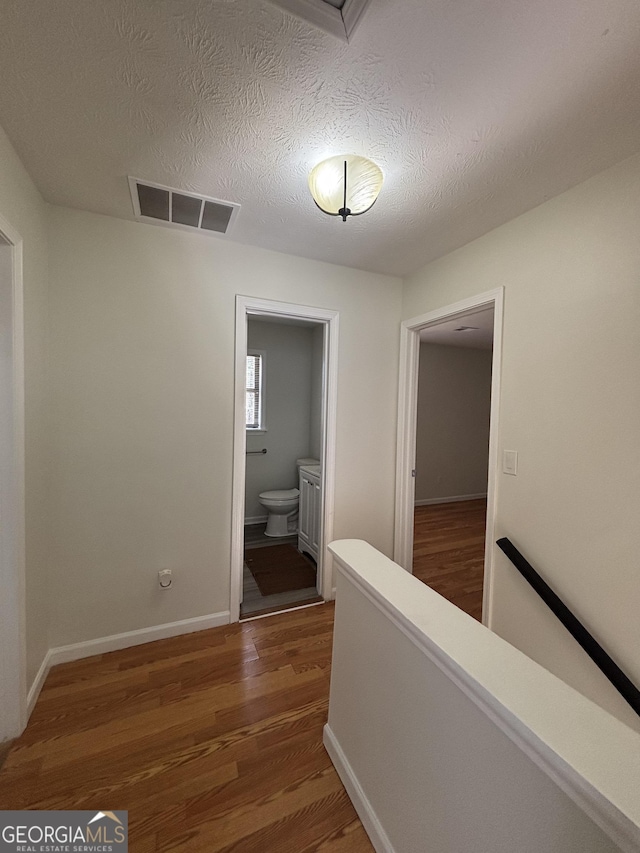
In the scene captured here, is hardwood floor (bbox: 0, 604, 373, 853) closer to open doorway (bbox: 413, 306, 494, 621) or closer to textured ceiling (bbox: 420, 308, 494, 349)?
open doorway (bbox: 413, 306, 494, 621)

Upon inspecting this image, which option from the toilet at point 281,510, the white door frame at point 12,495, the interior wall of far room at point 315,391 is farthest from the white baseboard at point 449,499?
the white door frame at point 12,495

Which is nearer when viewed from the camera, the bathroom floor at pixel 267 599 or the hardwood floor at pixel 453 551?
the bathroom floor at pixel 267 599

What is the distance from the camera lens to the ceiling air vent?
5.43 ft

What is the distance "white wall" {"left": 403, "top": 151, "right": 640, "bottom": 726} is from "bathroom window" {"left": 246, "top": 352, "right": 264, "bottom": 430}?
2.79 meters

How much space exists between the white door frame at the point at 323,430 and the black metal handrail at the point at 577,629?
122 cm

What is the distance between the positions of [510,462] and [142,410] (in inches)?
82.5

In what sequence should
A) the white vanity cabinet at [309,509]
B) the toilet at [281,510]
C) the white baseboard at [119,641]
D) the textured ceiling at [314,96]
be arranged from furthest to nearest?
1. the toilet at [281,510]
2. the white vanity cabinet at [309,509]
3. the white baseboard at [119,641]
4. the textured ceiling at [314,96]

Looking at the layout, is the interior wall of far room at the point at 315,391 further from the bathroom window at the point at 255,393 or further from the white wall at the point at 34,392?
the white wall at the point at 34,392

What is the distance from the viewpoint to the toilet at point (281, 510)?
365cm

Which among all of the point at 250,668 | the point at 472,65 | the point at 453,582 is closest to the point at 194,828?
the point at 250,668

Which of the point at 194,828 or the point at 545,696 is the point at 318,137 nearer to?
the point at 545,696

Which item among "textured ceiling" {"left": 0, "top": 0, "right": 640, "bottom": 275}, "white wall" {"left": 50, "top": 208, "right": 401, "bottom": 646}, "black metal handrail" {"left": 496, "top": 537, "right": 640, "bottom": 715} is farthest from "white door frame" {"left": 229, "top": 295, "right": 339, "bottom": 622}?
"black metal handrail" {"left": 496, "top": 537, "right": 640, "bottom": 715}

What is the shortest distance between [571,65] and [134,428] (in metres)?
2.34

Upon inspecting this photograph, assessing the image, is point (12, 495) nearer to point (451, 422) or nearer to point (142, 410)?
point (142, 410)
